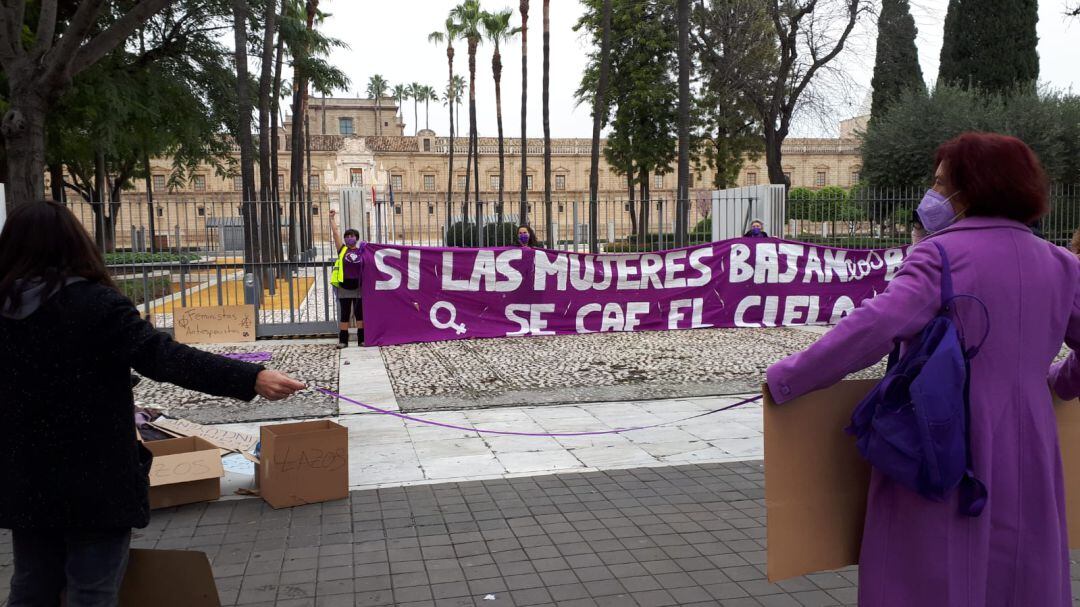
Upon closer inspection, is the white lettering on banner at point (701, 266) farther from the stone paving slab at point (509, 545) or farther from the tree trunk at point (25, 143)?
the tree trunk at point (25, 143)

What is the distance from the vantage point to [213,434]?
6176 mm

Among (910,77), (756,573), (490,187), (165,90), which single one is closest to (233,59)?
(165,90)

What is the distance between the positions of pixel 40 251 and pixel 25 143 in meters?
6.85

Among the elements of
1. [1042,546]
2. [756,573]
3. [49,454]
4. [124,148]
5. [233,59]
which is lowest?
[756,573]

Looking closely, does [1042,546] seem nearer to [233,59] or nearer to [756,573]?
[756,573]

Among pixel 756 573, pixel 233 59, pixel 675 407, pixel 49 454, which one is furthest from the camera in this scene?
pixel 233 59

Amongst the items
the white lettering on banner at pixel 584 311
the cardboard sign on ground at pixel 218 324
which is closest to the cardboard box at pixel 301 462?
the cardboard sign on ground at pixel 218 324

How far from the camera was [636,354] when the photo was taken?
1145cm

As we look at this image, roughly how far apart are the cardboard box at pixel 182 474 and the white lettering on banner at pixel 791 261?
33.1 ft

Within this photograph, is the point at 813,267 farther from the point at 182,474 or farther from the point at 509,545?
the point at 182,474

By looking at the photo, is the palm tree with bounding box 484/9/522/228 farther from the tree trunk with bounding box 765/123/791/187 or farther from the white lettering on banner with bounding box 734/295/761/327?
the white lettering on banner with bounding box 734/295/761/327

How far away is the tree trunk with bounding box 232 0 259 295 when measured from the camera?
1395cm

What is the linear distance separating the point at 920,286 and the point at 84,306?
2.28 m

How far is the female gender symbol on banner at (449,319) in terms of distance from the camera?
12.2 m
